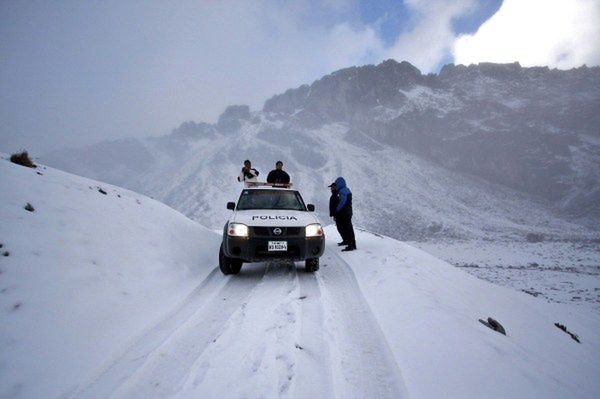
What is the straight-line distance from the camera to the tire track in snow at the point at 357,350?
114 inches

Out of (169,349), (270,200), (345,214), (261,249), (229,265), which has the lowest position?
(169,349)

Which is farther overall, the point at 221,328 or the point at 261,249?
the point at 261,249

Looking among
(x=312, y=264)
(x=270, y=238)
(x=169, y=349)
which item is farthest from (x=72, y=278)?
(x=312, y=264)

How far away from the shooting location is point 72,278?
430 centimetres

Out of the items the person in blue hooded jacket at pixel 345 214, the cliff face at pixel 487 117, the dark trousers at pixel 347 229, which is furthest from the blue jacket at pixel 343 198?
the cliff face at pixel 487 117

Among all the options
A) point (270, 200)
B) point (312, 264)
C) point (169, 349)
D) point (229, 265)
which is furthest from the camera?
point (270, 200)

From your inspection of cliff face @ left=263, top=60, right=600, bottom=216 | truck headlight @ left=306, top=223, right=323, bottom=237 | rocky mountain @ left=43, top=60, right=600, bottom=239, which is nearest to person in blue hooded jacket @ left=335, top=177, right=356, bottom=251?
truck headlight @ left=306, top=223, right=323, bottom=237

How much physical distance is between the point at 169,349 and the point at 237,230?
252cm

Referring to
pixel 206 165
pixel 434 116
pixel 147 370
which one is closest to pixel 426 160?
pixel 434 116

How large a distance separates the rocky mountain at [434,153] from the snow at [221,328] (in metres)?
53.5

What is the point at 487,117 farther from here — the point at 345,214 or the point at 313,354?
the point at 313,354

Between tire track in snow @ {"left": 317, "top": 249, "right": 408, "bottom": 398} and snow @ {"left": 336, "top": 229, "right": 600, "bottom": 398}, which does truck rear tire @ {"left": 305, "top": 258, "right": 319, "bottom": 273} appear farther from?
snow @ {"left": 336, "top": 229, "right": 600, "bottom": 398}

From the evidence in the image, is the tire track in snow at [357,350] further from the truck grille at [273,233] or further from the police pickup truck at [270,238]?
the truck grille at [273,233]

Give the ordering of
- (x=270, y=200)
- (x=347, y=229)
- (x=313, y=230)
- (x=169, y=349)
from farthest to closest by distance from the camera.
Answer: (x=347, y=229)
(x=270, y=200)
(x=313, y=230)
(x=169, y=349)
